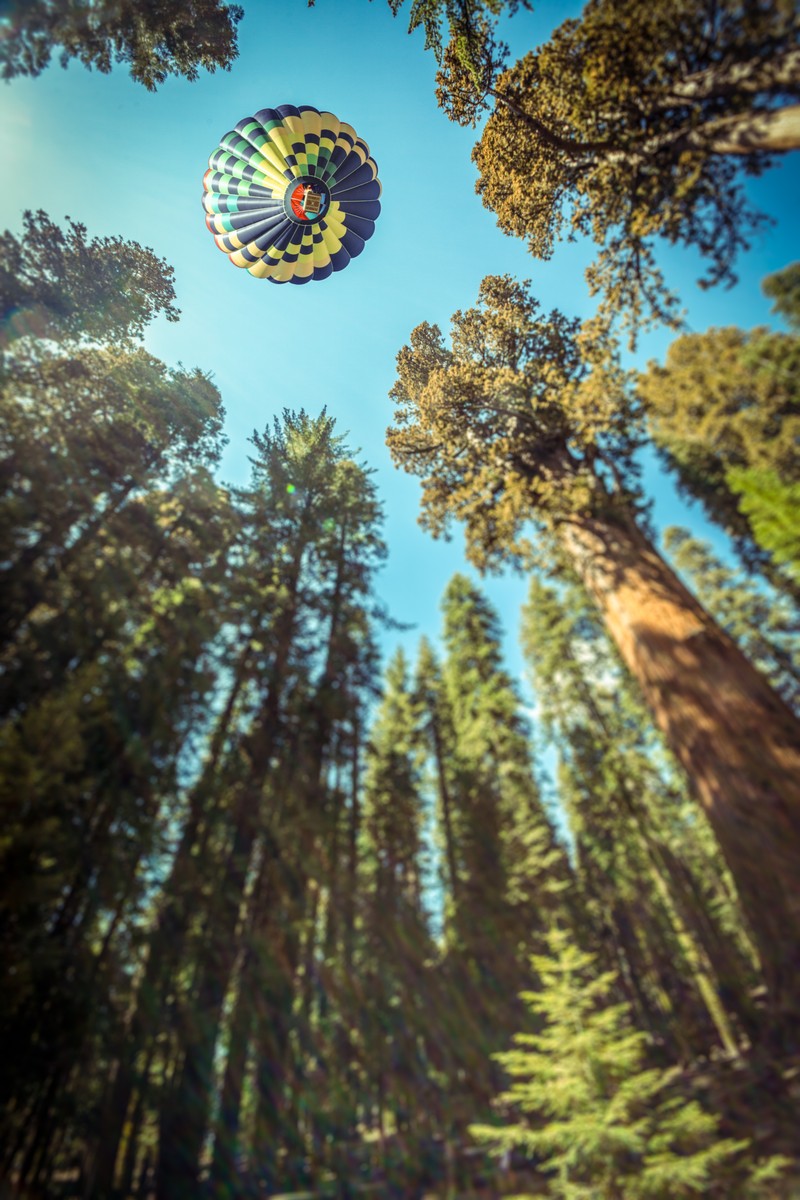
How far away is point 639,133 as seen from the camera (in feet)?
8.92

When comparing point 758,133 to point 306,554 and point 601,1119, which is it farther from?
point 601,1119

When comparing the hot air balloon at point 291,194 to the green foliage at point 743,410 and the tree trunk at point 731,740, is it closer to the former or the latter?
the green foliage at point 743,410

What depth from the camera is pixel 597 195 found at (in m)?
3.17

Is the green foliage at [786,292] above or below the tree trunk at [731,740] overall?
above

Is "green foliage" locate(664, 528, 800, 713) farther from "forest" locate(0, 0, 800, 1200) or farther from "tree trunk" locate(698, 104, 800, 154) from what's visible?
"tree trunk" locate(698, 104, 800, 154)

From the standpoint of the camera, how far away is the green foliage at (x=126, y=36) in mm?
3271

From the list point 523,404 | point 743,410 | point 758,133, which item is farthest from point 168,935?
point 758,133

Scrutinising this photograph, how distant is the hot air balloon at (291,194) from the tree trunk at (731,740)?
421cm

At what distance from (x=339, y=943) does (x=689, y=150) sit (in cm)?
1570

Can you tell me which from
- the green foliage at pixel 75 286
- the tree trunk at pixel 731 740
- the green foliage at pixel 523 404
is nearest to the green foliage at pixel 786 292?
the green foliage at pixel 523 404

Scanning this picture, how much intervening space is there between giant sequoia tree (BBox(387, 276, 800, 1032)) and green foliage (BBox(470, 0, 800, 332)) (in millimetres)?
531

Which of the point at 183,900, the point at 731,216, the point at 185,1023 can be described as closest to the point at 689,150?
the point at 731,216

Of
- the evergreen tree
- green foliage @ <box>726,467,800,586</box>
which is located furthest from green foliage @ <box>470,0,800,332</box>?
the evergreen tree

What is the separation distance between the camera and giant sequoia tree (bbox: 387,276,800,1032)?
2.01m
